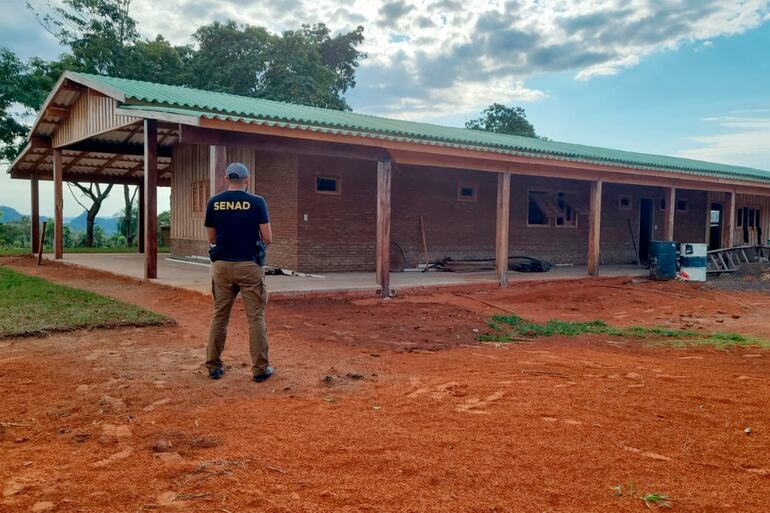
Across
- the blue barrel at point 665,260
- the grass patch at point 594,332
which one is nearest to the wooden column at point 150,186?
the grass patch at point 594,332

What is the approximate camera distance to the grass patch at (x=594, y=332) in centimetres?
723

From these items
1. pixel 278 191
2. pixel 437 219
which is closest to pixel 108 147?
pixel 278 191

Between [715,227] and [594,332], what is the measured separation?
53.8ft

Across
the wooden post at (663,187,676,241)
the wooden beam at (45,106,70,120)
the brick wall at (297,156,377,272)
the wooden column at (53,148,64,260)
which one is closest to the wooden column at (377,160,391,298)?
the brick wall at (297,156,377,272)

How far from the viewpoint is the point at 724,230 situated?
2055cm

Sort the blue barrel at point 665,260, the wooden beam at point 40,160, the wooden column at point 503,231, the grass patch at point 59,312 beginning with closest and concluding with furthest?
the grass patch at point 59,312
the wooden column at point 503,231
the blue barrel at point 665,260
the wooden beam at point 40,160

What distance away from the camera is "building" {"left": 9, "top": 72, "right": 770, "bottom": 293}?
9875 mm

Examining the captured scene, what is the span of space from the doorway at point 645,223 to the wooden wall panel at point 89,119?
51.9ft

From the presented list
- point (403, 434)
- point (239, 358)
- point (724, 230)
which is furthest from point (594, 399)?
point (724, 230)

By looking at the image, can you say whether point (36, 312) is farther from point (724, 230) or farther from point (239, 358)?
point (724, 230)

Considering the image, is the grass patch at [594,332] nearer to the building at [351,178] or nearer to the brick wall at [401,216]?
the building at [351,178]

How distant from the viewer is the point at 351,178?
13242mm

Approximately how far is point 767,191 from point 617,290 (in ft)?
32.5

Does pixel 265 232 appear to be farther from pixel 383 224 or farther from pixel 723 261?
pixel 723 261
